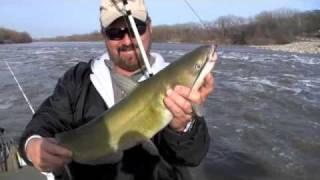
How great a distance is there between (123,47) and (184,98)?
930 millimetres

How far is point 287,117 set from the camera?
14.3 meters

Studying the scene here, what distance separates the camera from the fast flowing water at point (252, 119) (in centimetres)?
982

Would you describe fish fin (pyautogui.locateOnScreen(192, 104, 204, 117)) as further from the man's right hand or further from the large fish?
the man's right hand

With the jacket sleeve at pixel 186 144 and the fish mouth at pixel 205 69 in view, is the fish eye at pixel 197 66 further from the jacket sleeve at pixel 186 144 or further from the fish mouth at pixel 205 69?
the jacket sleeve at pixel 186 144

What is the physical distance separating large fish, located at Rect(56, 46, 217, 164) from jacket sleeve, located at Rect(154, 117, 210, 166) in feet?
0.74

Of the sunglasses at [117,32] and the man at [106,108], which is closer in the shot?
the man at [106,108]

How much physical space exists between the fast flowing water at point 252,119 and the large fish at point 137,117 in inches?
258

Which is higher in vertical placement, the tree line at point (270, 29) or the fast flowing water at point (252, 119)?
the fast flowing water at point (252, 119)

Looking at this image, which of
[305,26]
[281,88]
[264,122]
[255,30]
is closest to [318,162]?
[264,122]

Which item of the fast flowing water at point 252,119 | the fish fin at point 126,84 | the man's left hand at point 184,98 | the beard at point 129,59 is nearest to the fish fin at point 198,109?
the man's left hand at point 184,98

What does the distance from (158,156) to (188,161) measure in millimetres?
219

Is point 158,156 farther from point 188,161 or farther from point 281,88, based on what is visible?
point 281,88

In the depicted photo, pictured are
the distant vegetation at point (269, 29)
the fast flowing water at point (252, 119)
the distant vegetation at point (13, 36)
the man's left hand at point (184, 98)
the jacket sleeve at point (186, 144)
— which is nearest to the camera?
the man's left hand at point (184, 98)

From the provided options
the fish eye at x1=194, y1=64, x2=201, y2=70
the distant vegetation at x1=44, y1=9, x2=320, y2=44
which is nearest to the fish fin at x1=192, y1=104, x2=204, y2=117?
the fish eye at x1=194, y1=64, x2=201, y2=70
